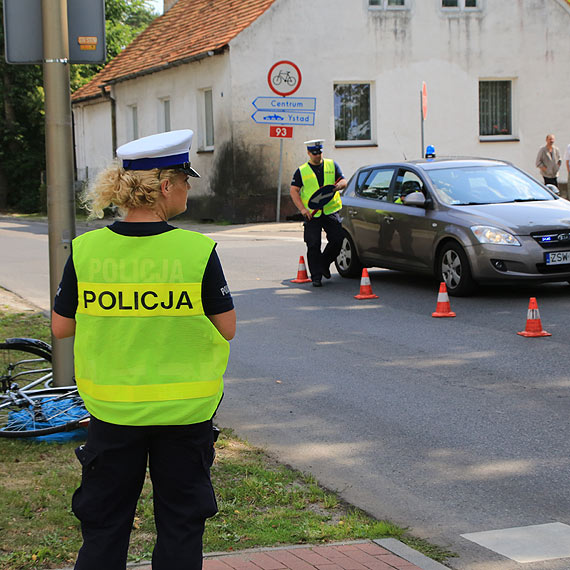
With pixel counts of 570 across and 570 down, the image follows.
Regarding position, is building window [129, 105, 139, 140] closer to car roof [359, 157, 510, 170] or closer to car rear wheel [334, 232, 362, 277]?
car rear wheel [334, 232, 362, 277]

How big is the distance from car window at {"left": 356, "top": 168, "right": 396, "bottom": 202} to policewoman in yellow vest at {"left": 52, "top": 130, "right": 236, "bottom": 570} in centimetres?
1087

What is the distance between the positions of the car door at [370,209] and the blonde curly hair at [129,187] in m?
10.6

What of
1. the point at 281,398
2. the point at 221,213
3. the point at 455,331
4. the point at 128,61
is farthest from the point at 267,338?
the point at 128,61

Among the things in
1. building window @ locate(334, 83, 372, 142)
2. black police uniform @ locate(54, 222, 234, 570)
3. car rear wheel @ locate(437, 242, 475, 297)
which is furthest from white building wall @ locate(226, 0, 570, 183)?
black police uniform @ locate(54, 222, 234, 570)

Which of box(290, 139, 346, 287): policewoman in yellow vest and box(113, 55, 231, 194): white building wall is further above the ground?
box(113, 55, 231, 194): white building wall

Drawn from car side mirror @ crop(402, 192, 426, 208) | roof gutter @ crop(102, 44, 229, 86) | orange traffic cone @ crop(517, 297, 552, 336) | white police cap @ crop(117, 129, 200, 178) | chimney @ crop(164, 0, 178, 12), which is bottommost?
orange traffic cone @ crop(517, 297, 552, 336)

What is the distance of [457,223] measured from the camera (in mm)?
12289

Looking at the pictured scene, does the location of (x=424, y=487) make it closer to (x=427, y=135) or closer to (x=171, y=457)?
(x=171, y=457)

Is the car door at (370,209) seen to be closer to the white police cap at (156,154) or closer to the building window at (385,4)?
the white police cap at (156,154)

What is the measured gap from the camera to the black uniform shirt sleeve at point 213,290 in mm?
3271

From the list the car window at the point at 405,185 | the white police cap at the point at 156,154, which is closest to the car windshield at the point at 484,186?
the car window at the point at 405,185

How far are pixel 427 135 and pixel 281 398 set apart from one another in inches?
872

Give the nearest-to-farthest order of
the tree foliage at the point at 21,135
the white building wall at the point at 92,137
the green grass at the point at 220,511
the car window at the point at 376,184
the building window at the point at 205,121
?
1. the green grass at the point at 220,511
2. the car window at the point at 376,184
3. the building window at the point at 205,121
4. the white building wall at the point at 92,137
5. the tree foliage at the point at 21,135

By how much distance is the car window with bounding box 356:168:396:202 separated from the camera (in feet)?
46.2
